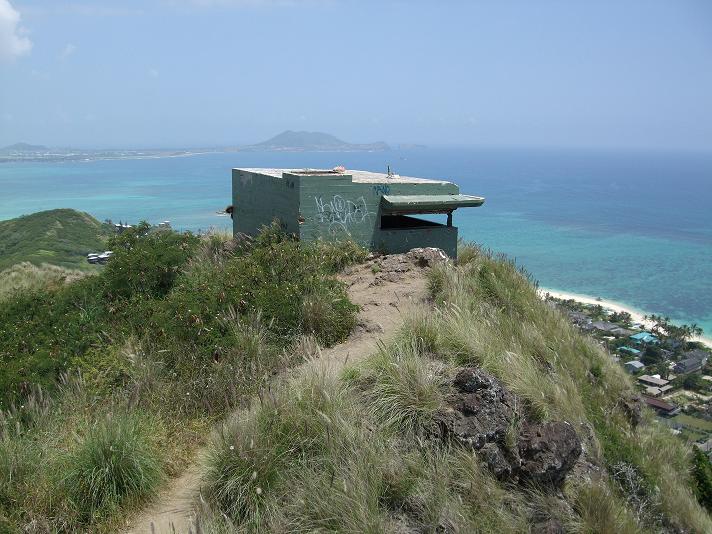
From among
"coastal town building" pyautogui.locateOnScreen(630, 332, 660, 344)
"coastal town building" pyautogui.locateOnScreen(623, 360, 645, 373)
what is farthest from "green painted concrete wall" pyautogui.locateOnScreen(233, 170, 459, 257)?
"coastal town building" pyautogui.locateOnScreen(630, 332, 660, 344)

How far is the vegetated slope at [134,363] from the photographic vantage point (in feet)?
16.1

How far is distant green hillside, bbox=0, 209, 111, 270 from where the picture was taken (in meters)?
39.1

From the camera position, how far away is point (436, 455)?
17.4 feet

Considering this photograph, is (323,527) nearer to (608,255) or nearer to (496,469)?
(496,469)

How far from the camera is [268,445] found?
520cm

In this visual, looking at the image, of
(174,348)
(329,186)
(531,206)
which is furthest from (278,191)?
(531,206)

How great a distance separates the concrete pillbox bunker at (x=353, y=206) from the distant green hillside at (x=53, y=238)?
84.0 feet

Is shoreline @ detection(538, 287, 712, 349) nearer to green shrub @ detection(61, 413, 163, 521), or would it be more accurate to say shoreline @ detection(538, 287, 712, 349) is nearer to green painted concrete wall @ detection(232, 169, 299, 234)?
green painted concrete wall @ detection(232, 169, 299, 234)

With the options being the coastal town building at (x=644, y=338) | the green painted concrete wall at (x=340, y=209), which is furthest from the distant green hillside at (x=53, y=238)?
the coastal town building at (x=644, y=338)

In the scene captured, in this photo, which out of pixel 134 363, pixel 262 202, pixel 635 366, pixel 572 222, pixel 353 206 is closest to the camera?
pixel 134 363

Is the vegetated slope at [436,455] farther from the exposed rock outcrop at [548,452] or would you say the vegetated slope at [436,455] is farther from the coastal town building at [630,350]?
the coastal town building at [630,350]

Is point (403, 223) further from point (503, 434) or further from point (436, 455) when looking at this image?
point (436, 455)

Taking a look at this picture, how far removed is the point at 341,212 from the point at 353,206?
350 millimetres

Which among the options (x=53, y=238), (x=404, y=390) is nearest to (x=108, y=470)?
(x=404, y=390)
